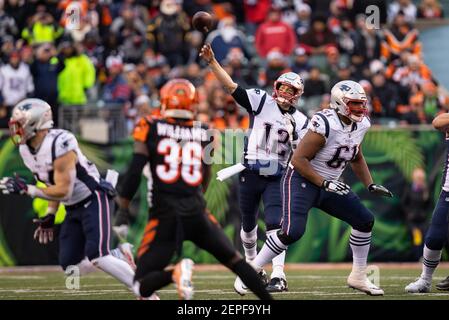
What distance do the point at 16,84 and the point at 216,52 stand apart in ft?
10.4

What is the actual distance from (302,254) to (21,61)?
5381 mm

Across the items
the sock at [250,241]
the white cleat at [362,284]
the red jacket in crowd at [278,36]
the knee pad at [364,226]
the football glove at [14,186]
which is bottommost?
the white cleat at [362,284]

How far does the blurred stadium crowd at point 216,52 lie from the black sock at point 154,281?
300 inches

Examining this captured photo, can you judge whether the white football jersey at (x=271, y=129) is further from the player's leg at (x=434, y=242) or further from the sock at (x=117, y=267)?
the sock at (x=117, y=267)

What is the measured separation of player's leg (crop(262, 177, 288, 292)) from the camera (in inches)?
392

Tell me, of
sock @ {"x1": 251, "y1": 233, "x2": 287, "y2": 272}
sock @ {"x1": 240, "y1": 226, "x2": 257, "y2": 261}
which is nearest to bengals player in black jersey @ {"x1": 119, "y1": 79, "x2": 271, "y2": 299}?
sock @ {"x1": 251, "y1": 233, "x2": 287, "y2": 272}

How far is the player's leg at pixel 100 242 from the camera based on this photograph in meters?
8.53

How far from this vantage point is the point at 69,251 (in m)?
8.76

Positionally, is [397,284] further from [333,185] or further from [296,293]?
[333,185]

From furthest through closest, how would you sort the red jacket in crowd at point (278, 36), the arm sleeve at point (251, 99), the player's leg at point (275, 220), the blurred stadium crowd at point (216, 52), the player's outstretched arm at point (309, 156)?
the red jacket in crowd at point (278, 36) < the blurred stadium crowd at point (216, 52) < the arm sleeve at point (251, 99) < the player's leg at point (275, 220) < the player's outstretched arm at point (309, 156)

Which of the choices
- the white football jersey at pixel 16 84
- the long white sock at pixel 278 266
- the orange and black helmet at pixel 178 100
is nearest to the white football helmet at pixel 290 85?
the long white sock at pixel 278 266

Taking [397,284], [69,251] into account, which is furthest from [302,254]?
[69,251]

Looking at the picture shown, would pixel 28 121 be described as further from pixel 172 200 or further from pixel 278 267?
pixel 278 267

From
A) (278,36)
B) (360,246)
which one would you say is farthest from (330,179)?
(278,36)
